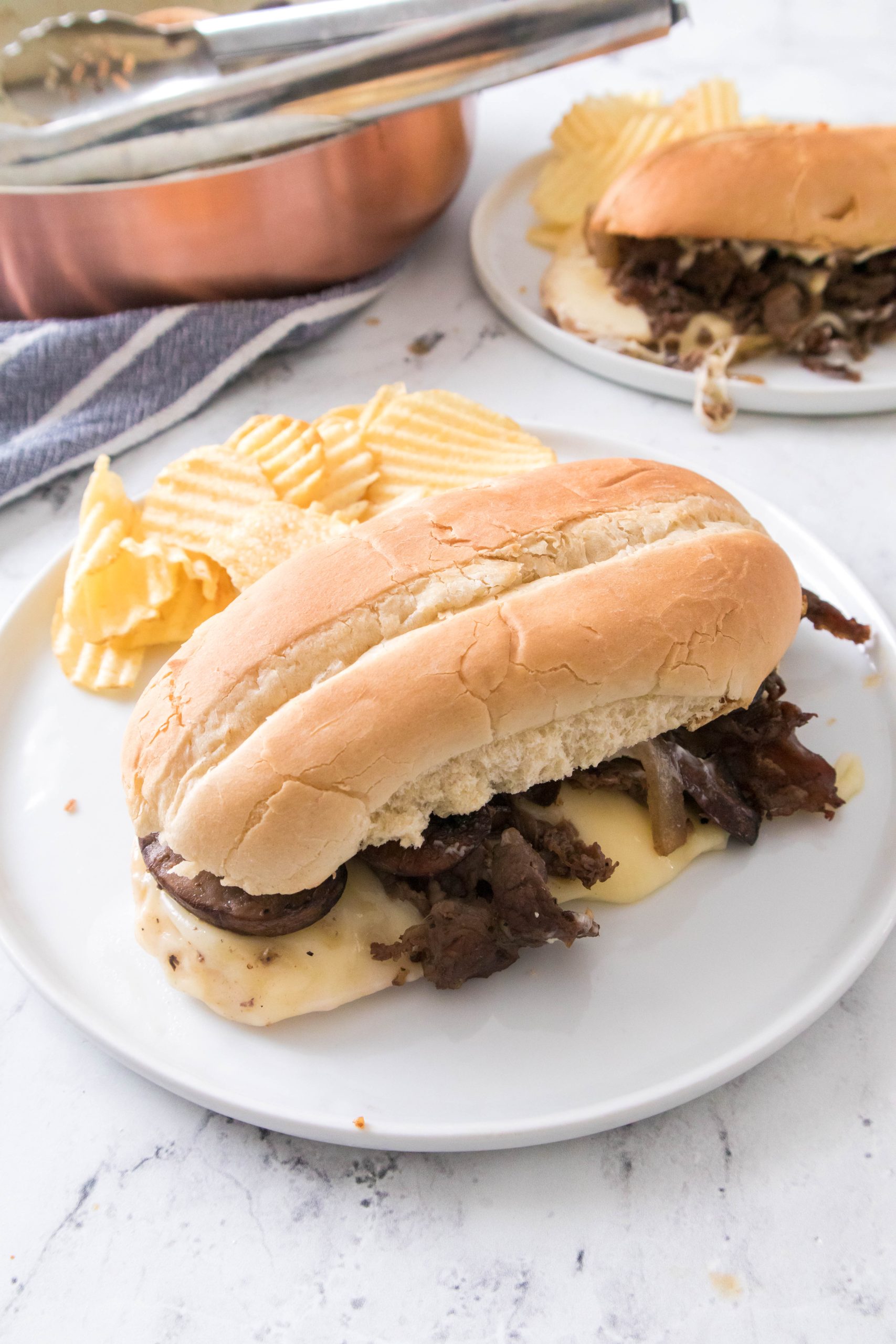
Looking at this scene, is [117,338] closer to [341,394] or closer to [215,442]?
[215,442]

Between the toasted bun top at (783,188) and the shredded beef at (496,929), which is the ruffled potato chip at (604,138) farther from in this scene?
the shredded beef at (496,929)

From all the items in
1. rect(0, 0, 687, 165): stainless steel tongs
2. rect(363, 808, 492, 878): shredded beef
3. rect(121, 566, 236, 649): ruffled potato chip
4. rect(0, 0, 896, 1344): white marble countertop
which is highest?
rect(0, 0, 687, 165): stainless steel tongs

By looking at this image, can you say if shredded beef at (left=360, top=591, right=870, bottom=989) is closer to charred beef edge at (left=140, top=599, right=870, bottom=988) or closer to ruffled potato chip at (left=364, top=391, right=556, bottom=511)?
charred beef edge at (left=140, top=599, right=870, bottom=988)

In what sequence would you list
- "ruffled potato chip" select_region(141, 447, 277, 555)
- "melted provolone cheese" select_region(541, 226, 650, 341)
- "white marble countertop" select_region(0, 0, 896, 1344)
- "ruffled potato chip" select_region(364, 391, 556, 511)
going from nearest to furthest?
"white marble countertop" select_region(0, 0, 896, 1344) → "ruffled potato chip" select_region(141, 447, 277, 555) → "ruffled potato chip" select_region(364, 391, 556, 511) → "melted provolone cheese" select_region(541, 226, 650, 341)

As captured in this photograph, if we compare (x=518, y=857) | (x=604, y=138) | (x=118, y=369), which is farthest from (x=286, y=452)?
(x=604, y=138)

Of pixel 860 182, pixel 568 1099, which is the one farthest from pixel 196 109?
pixel 568 1099

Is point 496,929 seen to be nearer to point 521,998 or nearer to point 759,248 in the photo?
point 521,998

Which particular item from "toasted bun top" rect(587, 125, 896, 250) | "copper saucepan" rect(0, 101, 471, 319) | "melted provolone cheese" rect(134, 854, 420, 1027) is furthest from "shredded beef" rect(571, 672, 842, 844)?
"copper saucepan" rect(0, 101, 471, 319)

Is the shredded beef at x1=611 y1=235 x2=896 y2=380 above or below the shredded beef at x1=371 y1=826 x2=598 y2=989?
above
